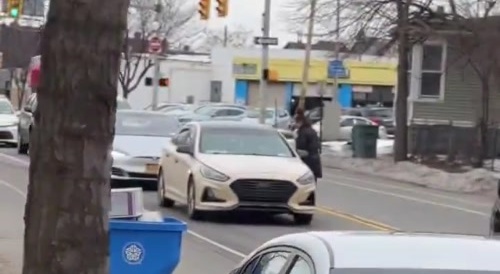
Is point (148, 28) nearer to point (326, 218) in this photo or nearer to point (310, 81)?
point (310, 81)

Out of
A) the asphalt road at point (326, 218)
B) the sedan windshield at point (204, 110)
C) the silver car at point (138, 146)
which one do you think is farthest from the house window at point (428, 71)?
the silver car at point (138, 146)

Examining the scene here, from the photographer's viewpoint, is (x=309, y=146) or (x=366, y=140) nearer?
(x=309, y=146)

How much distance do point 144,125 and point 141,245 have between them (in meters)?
15.9

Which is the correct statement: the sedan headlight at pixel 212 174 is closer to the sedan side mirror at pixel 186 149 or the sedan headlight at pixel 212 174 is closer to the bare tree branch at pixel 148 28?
the sedan side mirror at pixel 186 149

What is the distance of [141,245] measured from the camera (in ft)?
29.2

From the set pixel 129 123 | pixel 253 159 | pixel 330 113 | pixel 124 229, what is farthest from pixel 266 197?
pixel 330 113

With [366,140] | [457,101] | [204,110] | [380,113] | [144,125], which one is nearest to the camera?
[144,125]

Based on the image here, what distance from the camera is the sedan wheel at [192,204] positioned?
18.9m

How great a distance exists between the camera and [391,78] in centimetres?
8544

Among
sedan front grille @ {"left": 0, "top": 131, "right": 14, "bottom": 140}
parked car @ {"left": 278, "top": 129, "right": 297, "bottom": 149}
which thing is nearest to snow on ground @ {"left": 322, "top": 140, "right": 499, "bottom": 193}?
parked car @ {"left": 278, "top": 129, "right": 297, "bottom": 149}

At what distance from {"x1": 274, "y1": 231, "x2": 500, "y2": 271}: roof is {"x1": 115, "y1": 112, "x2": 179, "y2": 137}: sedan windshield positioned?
18.9 m

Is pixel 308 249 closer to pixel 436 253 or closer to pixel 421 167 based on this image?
pixel 436 253

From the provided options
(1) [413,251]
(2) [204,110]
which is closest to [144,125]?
(1) [413,251]

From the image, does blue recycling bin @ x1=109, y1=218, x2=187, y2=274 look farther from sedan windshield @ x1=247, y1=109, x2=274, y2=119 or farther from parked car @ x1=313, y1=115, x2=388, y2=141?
sedan windshield @ x1=247, y1=109, x2=274, y2=119
